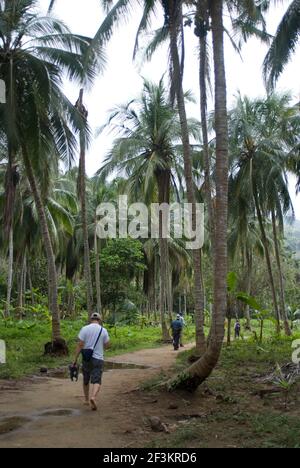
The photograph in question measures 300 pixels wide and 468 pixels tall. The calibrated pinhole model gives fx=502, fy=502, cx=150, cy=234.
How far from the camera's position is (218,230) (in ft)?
28.8

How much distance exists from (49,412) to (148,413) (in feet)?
5.00

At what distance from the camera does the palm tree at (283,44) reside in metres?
14.7

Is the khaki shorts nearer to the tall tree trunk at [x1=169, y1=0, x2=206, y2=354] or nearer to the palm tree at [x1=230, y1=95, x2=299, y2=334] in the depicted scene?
the tall tree trunk at [x1=169, y1=0, x2=206, y2=354]

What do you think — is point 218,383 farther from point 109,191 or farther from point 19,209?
point 109,191

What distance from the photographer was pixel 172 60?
1159 centimetres

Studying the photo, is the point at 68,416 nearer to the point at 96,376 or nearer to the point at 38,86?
the point at 96,376

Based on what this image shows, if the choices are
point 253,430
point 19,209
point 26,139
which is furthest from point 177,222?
point 253,430

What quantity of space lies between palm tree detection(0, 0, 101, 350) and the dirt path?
16.2 ft

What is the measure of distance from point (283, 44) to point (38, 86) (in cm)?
734

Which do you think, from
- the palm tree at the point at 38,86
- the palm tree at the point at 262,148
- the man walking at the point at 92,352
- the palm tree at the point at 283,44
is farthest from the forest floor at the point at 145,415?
the palm tree at the point at 262,148

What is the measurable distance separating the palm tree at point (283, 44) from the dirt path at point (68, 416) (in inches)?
394

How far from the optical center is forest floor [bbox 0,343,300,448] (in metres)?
6.08

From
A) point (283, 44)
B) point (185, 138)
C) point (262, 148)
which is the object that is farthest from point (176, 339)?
point (283, 44)

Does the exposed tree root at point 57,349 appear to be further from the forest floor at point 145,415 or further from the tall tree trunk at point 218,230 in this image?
the tall tree trunk at point 218,230
